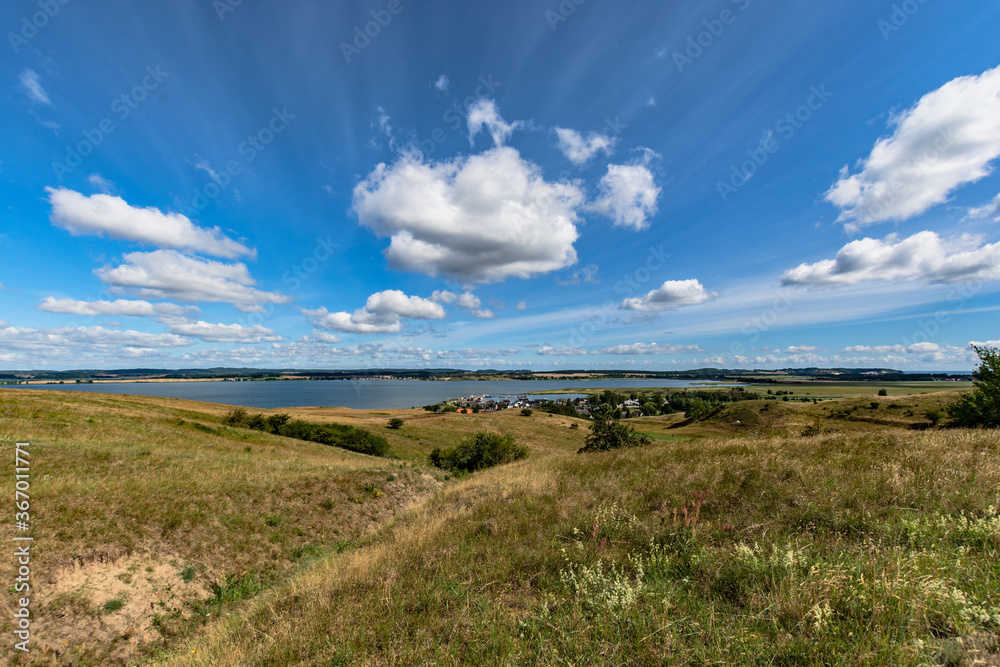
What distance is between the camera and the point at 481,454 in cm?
3378

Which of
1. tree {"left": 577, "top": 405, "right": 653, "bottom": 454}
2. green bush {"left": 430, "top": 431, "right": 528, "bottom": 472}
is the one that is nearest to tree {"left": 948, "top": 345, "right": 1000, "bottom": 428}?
tree {"left": 577, "top": 405, "right": 653, "bottom": 454}

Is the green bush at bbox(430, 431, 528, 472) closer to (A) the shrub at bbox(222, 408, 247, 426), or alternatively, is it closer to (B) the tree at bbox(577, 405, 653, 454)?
(B) the tree at bbox(577, 405, 653, 454)

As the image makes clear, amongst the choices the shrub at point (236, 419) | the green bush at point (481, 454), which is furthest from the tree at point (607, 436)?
the shrub at point (236, 419)

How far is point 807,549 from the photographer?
197 inches

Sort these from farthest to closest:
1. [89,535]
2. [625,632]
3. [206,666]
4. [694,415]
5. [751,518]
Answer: [694,415], [89,535], [751,518], [206,666], [625,632]

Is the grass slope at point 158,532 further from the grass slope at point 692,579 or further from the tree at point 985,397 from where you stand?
the tree at point 985,397

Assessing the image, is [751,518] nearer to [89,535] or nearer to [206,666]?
[206,666]

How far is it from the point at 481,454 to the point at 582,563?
28933mm

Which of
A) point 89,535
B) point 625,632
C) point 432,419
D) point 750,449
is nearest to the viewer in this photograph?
point 625,632

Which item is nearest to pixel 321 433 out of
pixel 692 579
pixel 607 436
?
pixel 607 436

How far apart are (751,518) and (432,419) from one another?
68.1m

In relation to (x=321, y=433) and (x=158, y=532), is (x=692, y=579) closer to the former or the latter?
(x=158, y=532)

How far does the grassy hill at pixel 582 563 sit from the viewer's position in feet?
11.8

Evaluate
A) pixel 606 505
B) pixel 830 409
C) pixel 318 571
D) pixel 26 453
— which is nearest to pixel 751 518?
pixel 606 505
